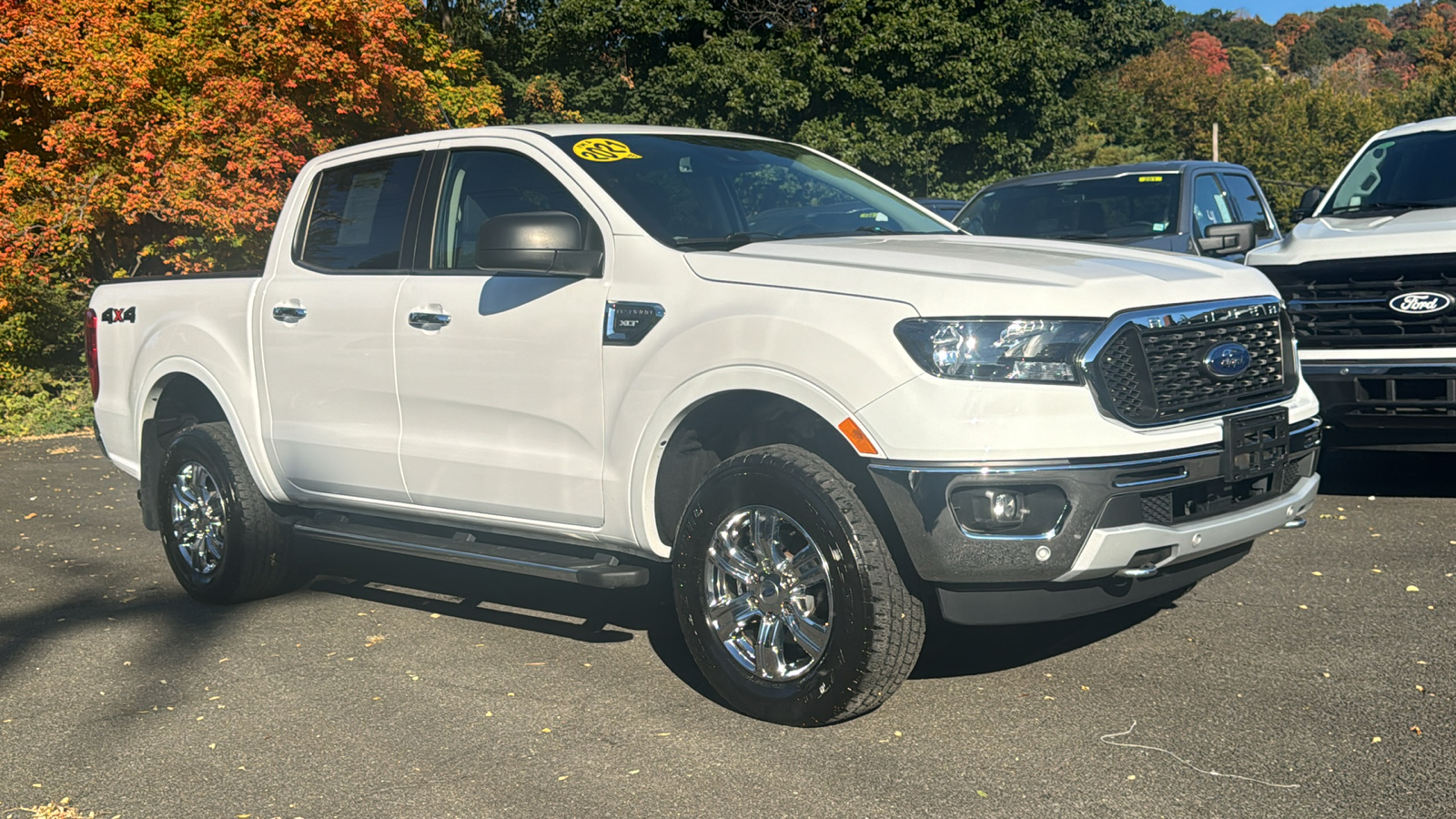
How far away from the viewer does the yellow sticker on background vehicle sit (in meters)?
5.32

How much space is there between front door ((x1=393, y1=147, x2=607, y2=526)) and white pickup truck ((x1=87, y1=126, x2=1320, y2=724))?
0.04 ft

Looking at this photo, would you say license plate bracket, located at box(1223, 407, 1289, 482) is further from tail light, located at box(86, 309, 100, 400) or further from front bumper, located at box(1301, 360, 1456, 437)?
tail light, located at box(86, 309, 100, 400)

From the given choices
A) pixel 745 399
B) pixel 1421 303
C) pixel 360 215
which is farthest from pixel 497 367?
pixel 1421 303

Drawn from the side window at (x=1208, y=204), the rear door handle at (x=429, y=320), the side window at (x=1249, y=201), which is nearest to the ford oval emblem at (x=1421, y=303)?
the side window at (x=1208, y=204)

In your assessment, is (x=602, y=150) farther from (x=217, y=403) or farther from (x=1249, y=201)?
(x=1249, y=201)

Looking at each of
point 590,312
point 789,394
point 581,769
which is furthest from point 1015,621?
point 590,312

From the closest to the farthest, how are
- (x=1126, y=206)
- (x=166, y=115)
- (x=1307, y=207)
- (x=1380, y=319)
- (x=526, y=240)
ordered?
(x=526, y=240)
(x=1380, y=319)
(x=1307, y=207)
(x=1126, y=206)
(x=166, y=115)

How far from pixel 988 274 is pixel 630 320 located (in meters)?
1.24

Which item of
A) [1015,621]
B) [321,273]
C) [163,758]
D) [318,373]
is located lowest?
[163,758]

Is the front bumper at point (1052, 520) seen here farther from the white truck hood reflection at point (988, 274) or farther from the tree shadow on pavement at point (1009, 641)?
the tree shadow on pavement at point (1009, 641)

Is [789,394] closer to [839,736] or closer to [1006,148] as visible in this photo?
[839,736]

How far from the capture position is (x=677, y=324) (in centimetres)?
466

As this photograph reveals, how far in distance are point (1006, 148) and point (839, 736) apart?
2947 cm

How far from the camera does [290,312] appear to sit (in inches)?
239
